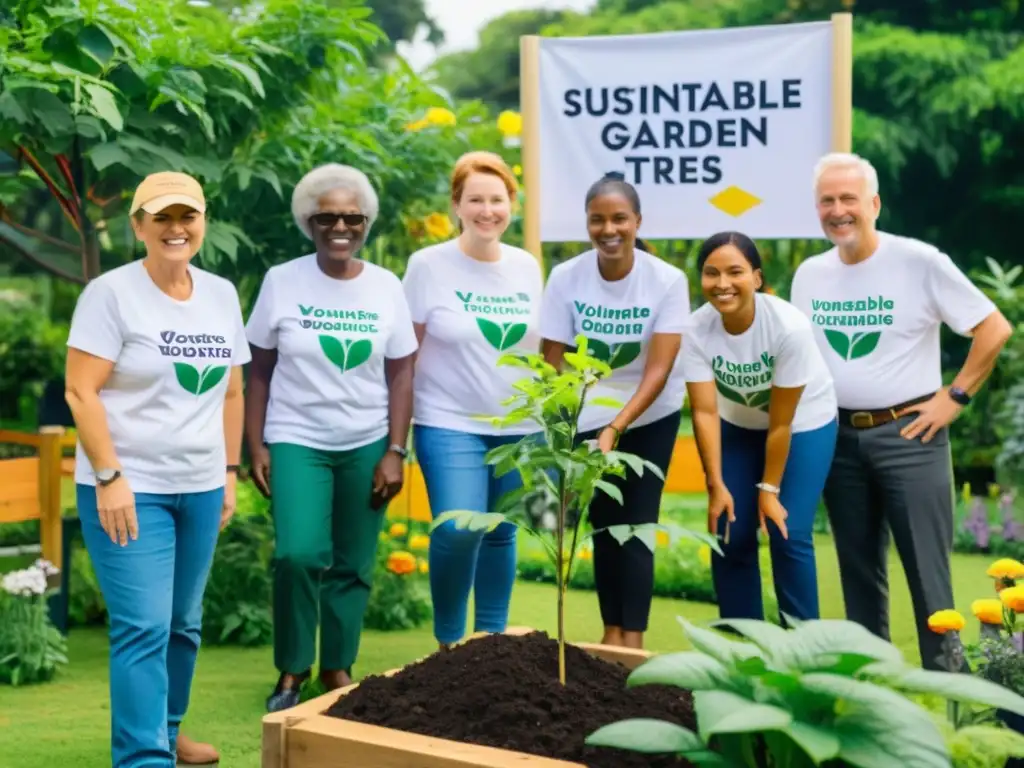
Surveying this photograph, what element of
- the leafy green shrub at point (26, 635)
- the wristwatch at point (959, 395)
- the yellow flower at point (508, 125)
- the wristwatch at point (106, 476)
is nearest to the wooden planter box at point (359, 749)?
the wristwatch at point (106, 476)

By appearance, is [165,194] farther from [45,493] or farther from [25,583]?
[45,493]

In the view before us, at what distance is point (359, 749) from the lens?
9.61ft

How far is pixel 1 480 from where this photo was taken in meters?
5.75

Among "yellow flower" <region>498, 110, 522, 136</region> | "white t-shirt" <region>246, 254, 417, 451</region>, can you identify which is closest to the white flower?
"white t-shirt" <region>246, 254, 417, 451</region>

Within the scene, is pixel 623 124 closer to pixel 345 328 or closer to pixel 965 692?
pixel 345 328

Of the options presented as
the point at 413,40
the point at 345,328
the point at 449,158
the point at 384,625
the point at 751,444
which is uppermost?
the point at 413,40

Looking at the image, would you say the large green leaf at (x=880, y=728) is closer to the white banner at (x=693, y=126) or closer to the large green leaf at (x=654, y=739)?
the large green leaf at (x=654, y=739)

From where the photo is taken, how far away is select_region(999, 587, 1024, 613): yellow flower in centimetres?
336

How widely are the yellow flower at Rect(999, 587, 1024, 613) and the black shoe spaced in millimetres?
2335

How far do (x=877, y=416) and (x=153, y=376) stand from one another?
2276 mm

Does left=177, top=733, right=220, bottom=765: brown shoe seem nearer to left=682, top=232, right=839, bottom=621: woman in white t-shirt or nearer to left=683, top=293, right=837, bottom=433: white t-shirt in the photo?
left=682, top=232, right=839, bottom=621: woman in white t-shirt

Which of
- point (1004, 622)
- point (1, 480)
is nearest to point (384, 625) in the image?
point (1, 480)

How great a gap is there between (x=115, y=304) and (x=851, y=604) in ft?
8.70

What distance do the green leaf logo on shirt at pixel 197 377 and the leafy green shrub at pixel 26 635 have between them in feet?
6.60
